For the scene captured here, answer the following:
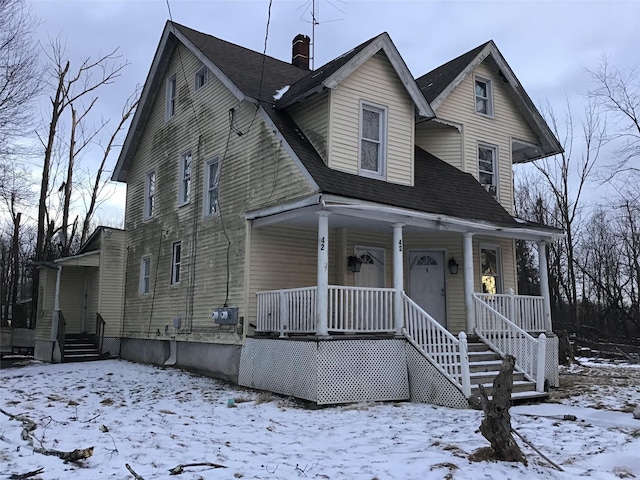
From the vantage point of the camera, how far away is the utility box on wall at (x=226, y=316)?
1173 centimetres

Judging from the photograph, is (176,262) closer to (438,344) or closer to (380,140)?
(380,140)

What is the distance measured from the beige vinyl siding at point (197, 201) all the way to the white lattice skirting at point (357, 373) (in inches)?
83.4

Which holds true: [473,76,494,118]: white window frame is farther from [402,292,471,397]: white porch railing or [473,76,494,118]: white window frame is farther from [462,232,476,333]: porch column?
[402,292,471,397]: white porch railing

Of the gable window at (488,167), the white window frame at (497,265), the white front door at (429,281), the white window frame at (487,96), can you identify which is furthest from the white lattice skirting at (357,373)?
the white window frame at (487,96)

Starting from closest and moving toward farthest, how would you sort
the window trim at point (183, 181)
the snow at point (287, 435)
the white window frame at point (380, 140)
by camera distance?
the snow at point (287, 435) → the white window frame at point (380, 140) → the window trim at point (183, 181)

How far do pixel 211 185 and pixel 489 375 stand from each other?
27.2 feet

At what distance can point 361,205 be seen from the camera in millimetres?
10023

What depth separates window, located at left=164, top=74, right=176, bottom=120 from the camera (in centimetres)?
1653

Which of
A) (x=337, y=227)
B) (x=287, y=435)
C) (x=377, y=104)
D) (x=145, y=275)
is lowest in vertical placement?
(x=287, y=435)

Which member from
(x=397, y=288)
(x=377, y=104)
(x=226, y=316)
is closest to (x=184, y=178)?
(x=226, y=316)

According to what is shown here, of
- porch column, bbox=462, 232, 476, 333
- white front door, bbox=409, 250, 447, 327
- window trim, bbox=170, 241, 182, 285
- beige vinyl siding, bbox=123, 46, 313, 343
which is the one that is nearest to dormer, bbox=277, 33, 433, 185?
beige vinyl siding, bbox=123, 46, 313, 343

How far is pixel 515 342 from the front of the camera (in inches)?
414

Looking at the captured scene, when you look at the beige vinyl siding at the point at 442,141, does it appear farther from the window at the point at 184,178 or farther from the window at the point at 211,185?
the window at the point at 184,178

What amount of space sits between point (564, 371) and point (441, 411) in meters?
8.10
